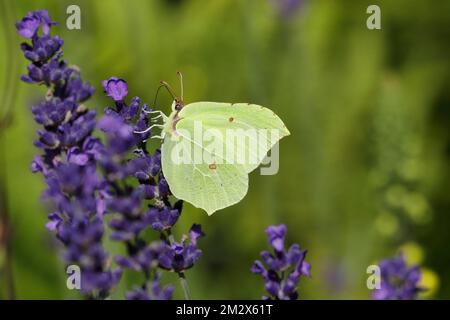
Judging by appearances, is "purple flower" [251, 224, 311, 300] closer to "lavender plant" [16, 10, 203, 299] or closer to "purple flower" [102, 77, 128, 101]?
"lavender plant" [16, 10, 203, 299]

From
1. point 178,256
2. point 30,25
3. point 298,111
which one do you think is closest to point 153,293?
point 178,256

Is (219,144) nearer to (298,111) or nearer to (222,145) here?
(222,145)

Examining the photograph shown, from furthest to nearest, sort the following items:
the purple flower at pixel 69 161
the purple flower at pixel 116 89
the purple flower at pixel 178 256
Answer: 1. the purple flower at pixel 116 89
2. the purple flower at pixel 178 256
3. the purple flower at pixel 69 161

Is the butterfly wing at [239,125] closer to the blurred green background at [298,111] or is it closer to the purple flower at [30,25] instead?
the purple flower at [30,25]

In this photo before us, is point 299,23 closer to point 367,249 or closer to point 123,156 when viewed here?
point 367,249

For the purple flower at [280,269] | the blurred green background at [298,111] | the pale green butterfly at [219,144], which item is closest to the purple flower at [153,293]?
the purple flower at [280,269]
